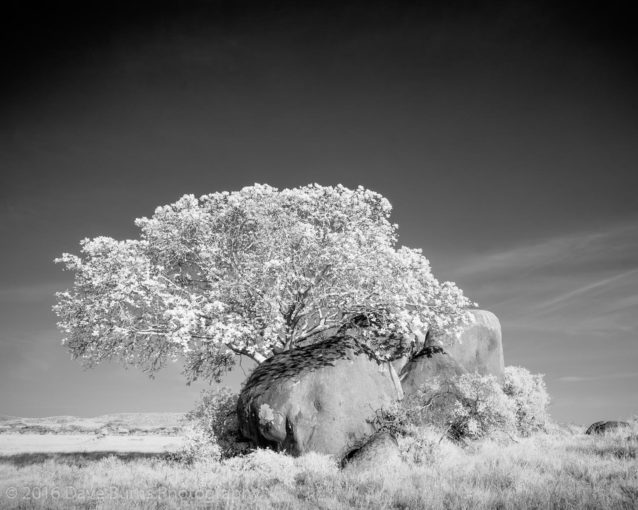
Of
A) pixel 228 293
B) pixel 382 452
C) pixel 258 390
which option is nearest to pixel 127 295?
pixel 228 293

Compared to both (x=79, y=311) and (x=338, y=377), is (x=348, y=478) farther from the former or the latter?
(x=79, y=311)

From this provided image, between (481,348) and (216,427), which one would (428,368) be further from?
(216,427)

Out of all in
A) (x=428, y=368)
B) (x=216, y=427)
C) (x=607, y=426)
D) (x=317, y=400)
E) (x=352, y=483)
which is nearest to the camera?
(x=352, y=483)

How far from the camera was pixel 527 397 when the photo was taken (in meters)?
27.7

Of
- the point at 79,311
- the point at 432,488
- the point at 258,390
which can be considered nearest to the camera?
the point at 432,488

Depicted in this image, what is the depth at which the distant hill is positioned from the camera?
158 ft

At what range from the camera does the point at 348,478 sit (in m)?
12.1

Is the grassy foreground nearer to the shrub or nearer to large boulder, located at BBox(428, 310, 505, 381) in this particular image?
the shrub

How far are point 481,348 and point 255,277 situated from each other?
1623cm

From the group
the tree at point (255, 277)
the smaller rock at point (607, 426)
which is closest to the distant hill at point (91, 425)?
the tree at point (255, 277)

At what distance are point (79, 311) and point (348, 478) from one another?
48.7ft

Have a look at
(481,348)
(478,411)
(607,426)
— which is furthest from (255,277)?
(607,426)

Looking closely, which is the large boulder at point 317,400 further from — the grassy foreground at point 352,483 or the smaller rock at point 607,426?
the smaller rock at point 607,426

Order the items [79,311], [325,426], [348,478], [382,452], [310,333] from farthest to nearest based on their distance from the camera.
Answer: [310,333] → [79,311] → [325,426] → [382,452] → [348,478]
